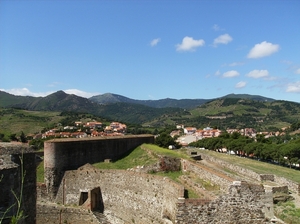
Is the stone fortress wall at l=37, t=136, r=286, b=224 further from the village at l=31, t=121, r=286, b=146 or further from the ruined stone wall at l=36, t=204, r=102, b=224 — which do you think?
the village at l=31, t=121, r=286, b=146

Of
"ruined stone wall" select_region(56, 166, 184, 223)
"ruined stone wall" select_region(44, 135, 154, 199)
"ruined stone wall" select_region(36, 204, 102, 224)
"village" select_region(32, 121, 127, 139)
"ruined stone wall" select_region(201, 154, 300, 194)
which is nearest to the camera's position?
"ruined stone wall" select_region(56, 166, 184, 223)

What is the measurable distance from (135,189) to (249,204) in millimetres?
9414

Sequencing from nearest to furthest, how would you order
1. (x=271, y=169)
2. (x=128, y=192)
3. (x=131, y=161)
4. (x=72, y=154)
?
(x=128, y=192) → (x=72, y=154) → (x=131, y=161) → (x=271, y=169)

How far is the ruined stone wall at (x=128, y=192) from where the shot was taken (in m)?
18.0

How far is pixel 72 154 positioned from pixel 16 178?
19.6 m

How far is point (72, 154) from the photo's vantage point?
1061 inches

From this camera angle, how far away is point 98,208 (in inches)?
903

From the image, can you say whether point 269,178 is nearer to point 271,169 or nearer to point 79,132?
point 271,169

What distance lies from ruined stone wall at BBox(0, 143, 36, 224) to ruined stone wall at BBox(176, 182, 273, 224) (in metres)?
6.31

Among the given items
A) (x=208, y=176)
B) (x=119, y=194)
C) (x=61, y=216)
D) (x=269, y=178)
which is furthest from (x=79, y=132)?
(x=208, y=176)

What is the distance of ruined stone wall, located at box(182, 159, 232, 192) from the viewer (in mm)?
15723

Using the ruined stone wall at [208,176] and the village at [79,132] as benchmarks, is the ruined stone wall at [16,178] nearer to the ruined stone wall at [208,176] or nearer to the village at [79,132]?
the ruined stone wall at [208,176]

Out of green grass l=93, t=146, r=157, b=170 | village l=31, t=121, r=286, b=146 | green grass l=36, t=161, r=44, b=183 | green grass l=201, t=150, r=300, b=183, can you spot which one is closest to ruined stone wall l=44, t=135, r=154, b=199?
green grass l=93, t=146, r=157, b=170

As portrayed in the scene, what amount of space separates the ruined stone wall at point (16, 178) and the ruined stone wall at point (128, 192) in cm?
790
